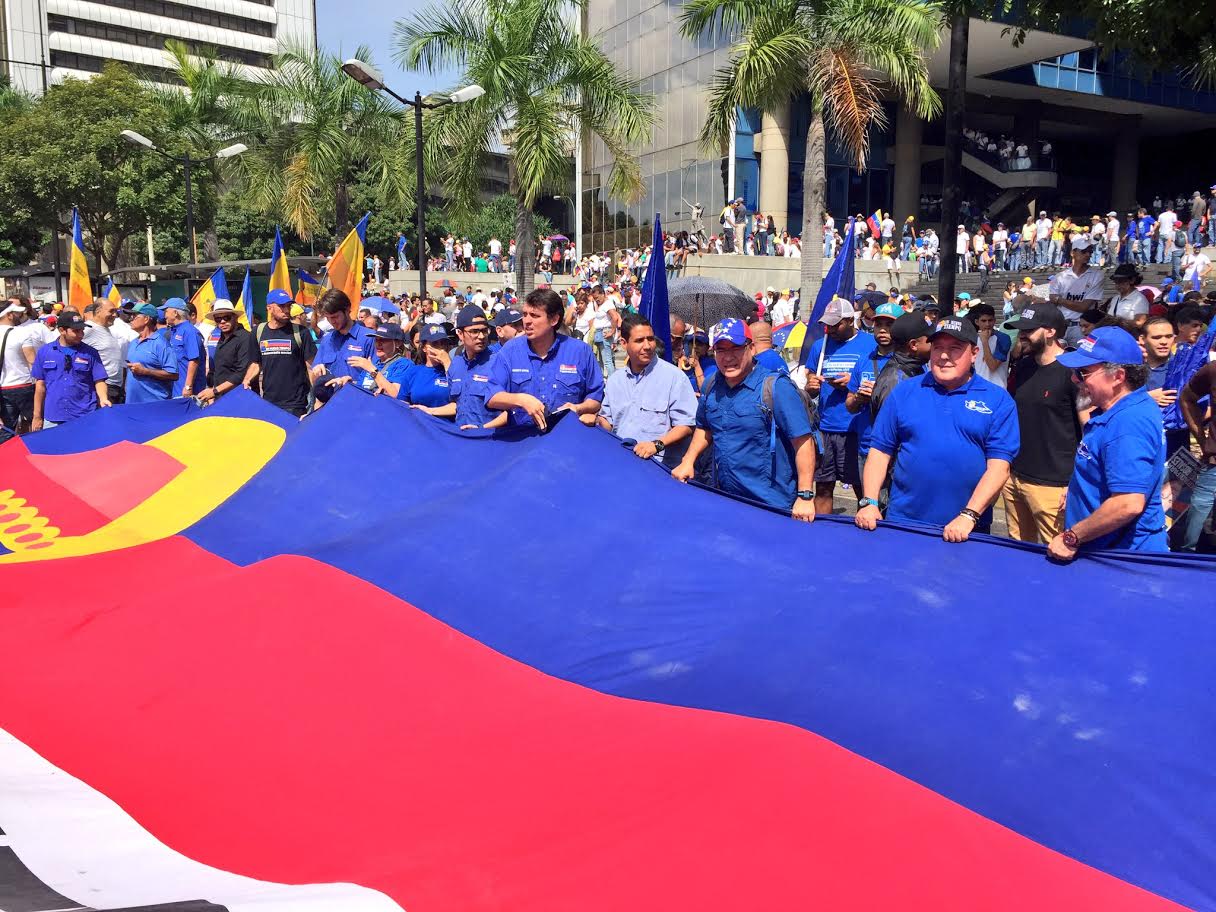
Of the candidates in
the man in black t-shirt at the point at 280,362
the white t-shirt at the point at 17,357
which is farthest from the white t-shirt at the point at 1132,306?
the white t-shirt at the point at 17,357

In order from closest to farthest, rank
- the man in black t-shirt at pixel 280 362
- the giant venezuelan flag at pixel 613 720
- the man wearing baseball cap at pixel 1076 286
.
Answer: the giant venezuelan flag at pixel 613 720
the man in black t-shirt at pixel 280 362
the man wearing baseball cap at pixel 1076 286

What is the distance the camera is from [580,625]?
187 inches

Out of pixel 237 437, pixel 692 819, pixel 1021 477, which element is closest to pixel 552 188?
pixel 237 437

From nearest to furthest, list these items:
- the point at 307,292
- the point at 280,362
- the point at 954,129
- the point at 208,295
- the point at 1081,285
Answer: the point at 280,362 → the point at 1081,285 → the point at 954,129 → the point at 208,295 → the point at 307,292

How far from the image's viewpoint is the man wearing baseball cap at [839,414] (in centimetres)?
753

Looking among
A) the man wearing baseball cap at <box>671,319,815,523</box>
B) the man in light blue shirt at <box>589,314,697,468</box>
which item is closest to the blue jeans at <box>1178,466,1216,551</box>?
the man wearing baseball cap at <box>671,319,815,523</box>

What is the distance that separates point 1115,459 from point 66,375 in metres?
9.15

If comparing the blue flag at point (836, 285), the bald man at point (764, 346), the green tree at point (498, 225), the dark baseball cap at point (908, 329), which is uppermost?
the green tree at point (498, 225)

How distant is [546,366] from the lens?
273 inches

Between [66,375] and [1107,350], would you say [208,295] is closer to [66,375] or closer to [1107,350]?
[66,375]

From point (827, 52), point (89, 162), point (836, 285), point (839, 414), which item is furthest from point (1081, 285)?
point (89, 162)

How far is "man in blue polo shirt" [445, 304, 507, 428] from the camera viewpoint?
23.7ft

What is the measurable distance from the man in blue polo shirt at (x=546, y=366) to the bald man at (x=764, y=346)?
102 centimetres

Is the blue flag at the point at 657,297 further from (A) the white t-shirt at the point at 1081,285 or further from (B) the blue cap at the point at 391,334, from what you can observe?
(A) the white t-shirt at the point at 1081,285
